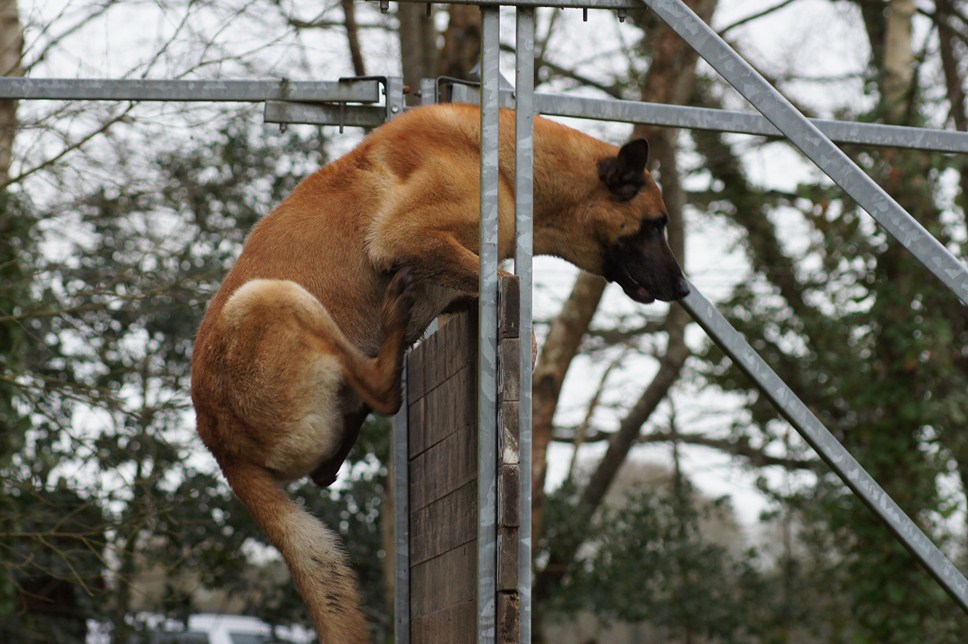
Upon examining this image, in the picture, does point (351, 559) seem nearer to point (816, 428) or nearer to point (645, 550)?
point (816, 428)

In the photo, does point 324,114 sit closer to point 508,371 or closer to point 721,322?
point 721,322

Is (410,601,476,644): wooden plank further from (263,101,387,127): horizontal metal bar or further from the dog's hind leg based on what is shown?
(263,101,387,127): horizontal metal bar

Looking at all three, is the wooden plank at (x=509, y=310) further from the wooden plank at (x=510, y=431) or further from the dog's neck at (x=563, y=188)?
the dog's neck at (x=563, y=188)

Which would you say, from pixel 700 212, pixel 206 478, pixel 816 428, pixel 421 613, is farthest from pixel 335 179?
pixel 700 212

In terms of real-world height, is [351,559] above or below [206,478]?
below

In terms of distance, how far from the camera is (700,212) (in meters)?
13.4

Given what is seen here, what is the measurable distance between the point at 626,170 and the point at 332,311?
109 centimetres

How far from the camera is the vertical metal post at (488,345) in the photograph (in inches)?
124

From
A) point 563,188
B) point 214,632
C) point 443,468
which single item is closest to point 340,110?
point 563,188

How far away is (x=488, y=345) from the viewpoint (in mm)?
3256

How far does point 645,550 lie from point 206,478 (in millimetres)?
5604

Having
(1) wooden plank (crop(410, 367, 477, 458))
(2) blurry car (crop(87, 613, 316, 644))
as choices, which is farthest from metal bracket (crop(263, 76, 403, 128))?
(2) blurry car (crop(87, 613, 316, 644))

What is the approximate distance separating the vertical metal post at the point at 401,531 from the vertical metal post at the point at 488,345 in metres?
1.12

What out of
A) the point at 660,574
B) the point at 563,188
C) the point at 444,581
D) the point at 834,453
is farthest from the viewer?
the point at 660,574
